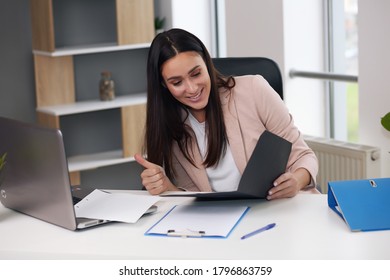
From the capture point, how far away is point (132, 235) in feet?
6.93

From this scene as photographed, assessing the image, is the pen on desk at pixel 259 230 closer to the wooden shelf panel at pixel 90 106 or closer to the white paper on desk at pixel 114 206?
the white paper on desk at pixel 114 206

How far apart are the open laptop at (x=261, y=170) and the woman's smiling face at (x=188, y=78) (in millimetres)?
408

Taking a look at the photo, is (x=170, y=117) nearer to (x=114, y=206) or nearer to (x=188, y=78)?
(x=188, y=78)

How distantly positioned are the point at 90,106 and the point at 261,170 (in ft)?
8.45

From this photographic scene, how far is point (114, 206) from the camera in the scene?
2322mm

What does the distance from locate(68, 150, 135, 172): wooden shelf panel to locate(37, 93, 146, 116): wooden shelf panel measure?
32 centimetres

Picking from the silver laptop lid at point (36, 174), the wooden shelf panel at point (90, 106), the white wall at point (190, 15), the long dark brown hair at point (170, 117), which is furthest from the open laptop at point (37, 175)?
the white wall at point (190, 15)

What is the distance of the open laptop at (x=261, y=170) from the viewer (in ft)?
7.13

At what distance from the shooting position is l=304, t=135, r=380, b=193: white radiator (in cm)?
374

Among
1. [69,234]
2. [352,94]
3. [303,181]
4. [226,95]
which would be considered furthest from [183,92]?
[352,94]

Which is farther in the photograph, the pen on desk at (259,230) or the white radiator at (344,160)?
the white radiator at (344,160)

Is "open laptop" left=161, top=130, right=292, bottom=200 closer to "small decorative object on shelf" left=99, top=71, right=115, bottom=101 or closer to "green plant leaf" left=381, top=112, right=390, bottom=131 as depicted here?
"green plant leaf" left=381, top=112, right=390, bottom=131

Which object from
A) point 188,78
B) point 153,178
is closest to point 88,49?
point 188,78
